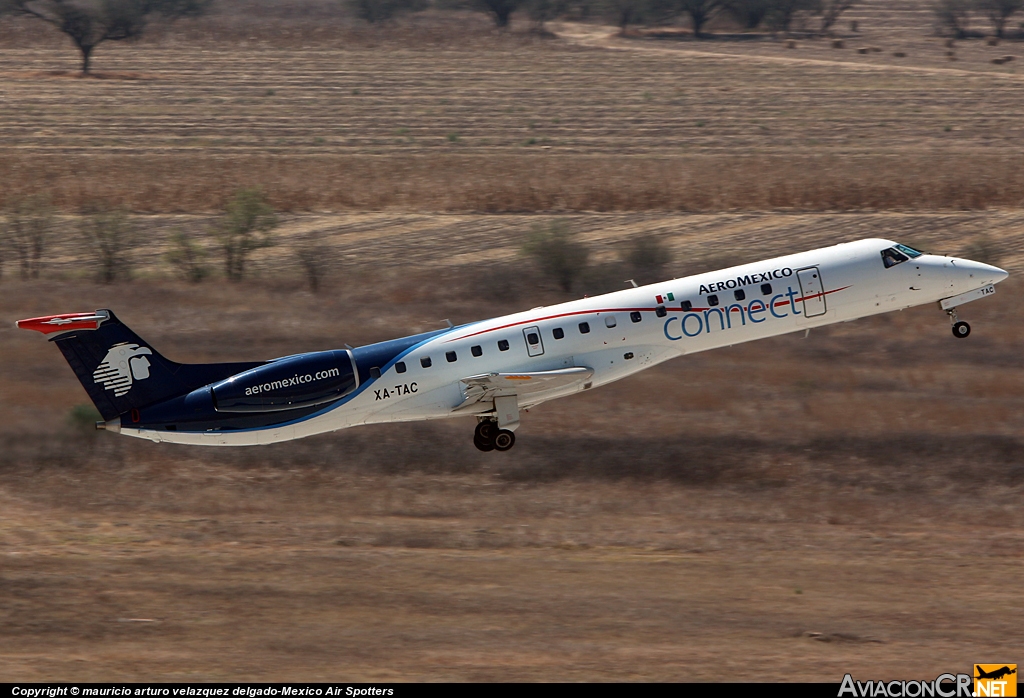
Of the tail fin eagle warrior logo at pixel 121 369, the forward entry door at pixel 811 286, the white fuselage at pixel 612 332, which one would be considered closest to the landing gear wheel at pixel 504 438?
the white fuselage at pixel 612 332

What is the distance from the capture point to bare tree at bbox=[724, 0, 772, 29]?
11144 cm

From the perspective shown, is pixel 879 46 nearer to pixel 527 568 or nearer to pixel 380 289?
pixel 380 289

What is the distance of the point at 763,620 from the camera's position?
30625 millimetres

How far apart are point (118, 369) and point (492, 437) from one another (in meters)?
9.56

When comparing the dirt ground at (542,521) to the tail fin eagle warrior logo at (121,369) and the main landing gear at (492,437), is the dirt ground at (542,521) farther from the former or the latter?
the tail fin eagle warrior logo at (121,369)

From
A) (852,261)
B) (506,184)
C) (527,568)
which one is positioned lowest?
(527,568)

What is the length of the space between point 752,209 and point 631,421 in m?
21.9

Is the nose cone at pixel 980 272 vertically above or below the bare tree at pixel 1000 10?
below

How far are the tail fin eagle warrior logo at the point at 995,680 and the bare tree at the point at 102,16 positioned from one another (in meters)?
78.9

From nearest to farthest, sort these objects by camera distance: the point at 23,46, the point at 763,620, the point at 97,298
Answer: the point at 763,620, the point at 97,298, the point at 23,46

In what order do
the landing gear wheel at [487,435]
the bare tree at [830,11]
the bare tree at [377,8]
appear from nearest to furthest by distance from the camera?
1. the landing gear wheel at [487,435]
2. the bare tree at [830,11]
3. the bare tree at [377,8]

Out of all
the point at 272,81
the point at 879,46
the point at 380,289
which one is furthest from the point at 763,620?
the point at 879,46

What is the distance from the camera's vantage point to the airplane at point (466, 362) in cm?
3080

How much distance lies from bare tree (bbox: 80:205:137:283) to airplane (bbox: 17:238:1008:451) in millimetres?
19516
